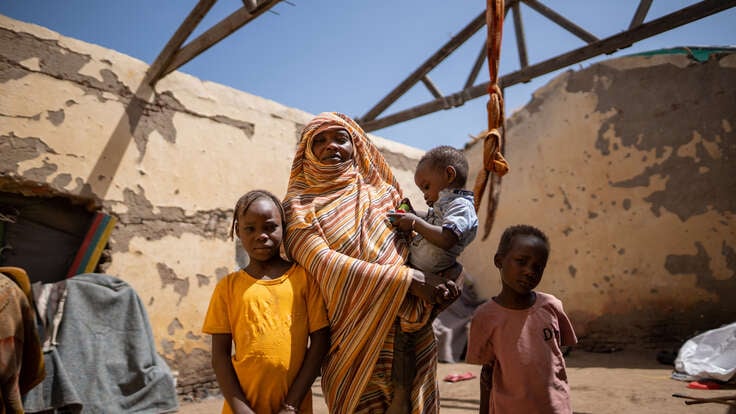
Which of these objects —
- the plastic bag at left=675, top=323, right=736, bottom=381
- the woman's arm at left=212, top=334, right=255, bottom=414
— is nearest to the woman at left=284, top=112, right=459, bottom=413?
the woman's arm at left=212, top=334, right=255, bottom=414

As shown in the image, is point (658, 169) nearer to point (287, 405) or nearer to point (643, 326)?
point (643, 326)

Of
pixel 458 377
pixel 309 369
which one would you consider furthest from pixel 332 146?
pixel 458 377

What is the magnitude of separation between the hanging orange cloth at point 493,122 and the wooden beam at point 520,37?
261 cm

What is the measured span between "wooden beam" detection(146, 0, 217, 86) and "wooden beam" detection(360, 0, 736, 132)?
84.6 inches

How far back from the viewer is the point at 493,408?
1727 millimetres

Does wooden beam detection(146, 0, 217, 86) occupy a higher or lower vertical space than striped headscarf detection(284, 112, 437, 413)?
higher

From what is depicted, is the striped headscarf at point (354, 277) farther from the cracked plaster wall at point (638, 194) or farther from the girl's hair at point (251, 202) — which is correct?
the cracked plaster wall at point (638, 194)

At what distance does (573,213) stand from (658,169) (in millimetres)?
1160

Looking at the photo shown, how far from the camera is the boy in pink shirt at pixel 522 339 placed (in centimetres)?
166

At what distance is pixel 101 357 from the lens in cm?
340

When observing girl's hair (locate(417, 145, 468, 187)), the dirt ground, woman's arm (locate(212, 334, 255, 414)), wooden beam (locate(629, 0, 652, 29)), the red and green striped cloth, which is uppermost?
wooden beam (locate(629, 0, 652, 29))

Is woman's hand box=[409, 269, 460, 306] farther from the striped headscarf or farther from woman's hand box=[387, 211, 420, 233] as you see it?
woman's hand box=[387, 211, 420, 233]

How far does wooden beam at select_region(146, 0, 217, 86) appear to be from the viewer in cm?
385

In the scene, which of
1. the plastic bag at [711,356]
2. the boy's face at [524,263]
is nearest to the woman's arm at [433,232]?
the boy's face at [524,263]
